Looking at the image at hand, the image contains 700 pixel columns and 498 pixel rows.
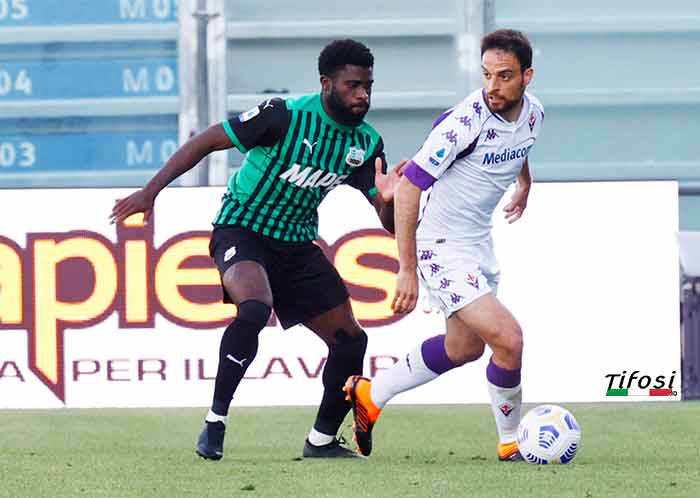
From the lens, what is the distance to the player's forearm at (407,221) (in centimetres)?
664

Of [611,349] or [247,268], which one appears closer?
[247,268]

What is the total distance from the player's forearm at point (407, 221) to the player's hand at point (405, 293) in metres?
0.06

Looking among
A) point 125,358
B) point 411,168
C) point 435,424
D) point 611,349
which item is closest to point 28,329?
point 125,358

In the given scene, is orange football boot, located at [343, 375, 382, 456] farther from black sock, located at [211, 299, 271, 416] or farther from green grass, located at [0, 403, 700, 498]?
black sock, located at [211, 299, 271, 416]

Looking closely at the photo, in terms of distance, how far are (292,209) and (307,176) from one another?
150 millimetres

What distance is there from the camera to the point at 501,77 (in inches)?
265

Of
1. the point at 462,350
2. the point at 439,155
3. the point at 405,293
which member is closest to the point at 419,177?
the point at 439,155

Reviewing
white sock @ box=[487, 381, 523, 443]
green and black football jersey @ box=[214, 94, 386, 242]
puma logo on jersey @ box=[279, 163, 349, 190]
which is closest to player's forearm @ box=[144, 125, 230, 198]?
green and black football jersey @ box=[214, 94, 386, 242]

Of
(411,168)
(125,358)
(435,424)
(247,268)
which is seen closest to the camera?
(411,168)

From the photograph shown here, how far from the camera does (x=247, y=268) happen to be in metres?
7.11

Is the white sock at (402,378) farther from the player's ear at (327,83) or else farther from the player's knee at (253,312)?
the player's ear at (327,83)

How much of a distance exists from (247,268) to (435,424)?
8.01 feet

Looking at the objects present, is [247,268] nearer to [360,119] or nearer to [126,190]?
[360,119]

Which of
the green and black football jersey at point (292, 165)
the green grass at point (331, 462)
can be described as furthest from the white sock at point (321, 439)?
the green and black football jersey at point (292, 165)
